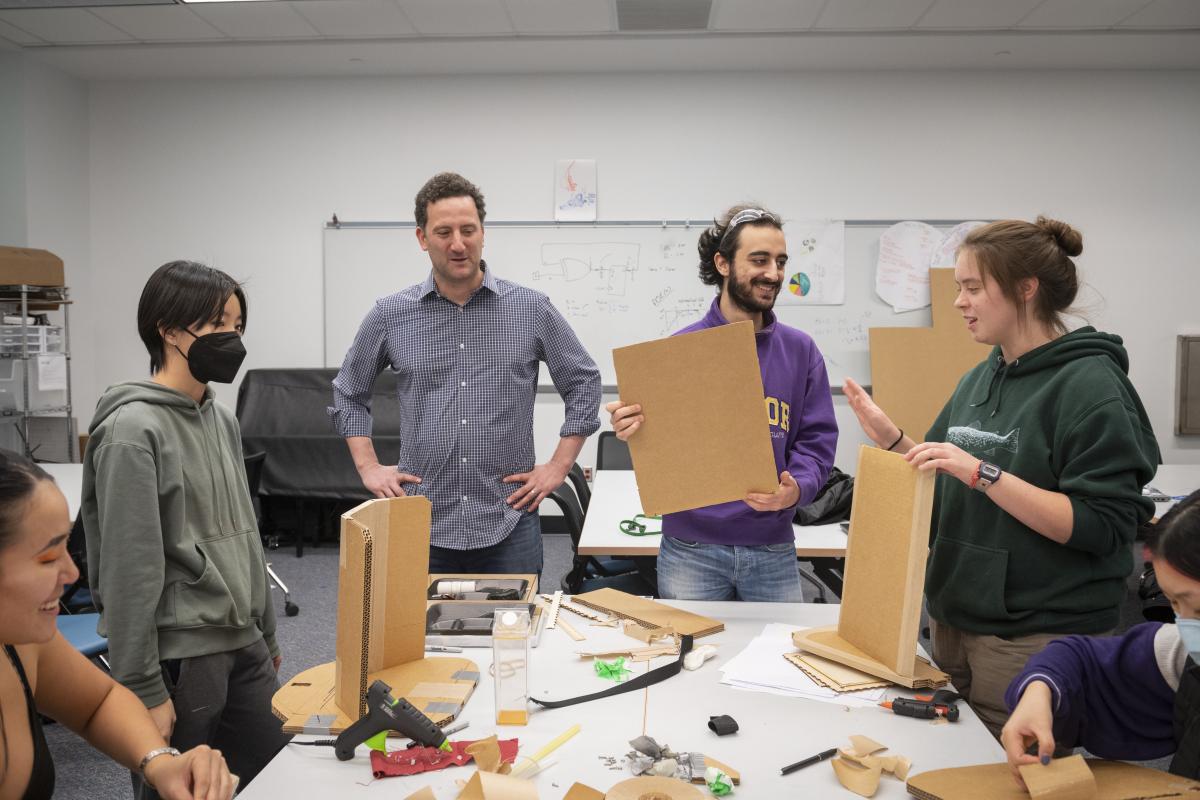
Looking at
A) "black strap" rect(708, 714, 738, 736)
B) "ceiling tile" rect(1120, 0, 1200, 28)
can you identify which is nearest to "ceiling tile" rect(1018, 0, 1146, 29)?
"ceiling tile" rect(1120, 0, 1200, 28)

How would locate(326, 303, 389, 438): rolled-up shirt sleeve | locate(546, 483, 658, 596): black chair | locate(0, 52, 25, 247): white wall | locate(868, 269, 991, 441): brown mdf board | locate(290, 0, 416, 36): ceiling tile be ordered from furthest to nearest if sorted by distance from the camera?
locate(868, 269, 991, 441): brown mdf board → locate(0, 52, 25, 247): white wall → locate(290, 0, 416, 36): ceiling tile → locate(546, 483, 658, 596): black chair → locate(326, 303, 389, 438): rolled-up shirt sleeve

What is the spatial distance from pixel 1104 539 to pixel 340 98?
16.8 ft

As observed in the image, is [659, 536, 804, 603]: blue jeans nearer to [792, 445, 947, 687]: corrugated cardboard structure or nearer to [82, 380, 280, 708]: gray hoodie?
[792, 445, 947, 687]: corrugated cardboard structure

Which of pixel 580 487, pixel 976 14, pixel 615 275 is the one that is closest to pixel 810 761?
pixel 580 487

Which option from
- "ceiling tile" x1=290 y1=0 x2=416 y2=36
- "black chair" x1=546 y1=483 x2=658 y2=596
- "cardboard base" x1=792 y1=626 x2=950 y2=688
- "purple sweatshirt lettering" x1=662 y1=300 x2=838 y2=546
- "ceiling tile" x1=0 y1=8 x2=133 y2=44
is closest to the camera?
"cardboard base" x1=792 y1=626 x2=950 y2=688

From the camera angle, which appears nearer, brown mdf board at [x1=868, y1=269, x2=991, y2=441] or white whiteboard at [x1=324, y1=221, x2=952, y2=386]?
brown mdf board at [x1=868, y1=269, x2=991, y2=441]

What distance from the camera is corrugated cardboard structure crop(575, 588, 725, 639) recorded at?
177 cm

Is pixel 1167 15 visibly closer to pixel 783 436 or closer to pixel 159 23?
pixel 783 436

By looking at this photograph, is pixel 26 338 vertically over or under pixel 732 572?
over

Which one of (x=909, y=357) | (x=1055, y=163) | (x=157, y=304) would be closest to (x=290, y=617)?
(x=157, y=304)

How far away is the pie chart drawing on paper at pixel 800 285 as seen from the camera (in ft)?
17.5

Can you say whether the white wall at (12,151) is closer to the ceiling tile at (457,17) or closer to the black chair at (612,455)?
the ceiling tile at (457,17)

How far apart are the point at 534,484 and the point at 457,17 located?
10.0 ft

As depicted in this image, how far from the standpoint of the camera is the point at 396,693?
1.47m
